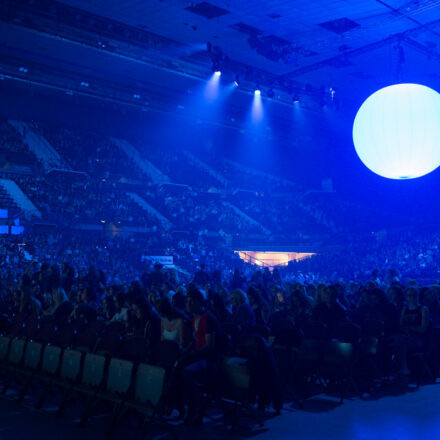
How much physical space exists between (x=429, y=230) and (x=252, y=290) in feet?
74.9

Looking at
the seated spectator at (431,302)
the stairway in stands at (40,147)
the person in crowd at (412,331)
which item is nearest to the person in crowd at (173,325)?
the person in crowd at (412,331)

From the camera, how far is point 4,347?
660 centimetres

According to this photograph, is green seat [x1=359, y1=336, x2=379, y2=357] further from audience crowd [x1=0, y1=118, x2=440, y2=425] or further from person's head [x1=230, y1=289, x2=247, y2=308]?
person's head [x1=230, y1=289, x2=247, y2=308]

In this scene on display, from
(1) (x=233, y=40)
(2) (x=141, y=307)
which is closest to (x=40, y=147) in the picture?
(1) (x=233, y=40)

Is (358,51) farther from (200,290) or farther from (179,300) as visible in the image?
(179,300)

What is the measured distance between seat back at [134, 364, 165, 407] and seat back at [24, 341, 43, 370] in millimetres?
1802

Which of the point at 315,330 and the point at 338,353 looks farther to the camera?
the point at 315,330

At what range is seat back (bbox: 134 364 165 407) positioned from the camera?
14.5ft

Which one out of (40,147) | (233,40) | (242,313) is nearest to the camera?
(242,313)

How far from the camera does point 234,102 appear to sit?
24.6m

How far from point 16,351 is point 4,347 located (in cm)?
37

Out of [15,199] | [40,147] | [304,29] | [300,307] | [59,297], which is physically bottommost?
[59,297]

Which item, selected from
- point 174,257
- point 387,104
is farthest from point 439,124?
point 174,257

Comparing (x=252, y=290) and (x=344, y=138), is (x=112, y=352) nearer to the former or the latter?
(x=252, y=290)
